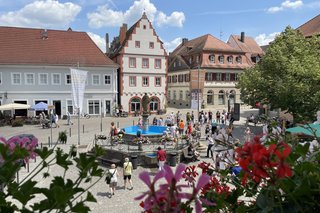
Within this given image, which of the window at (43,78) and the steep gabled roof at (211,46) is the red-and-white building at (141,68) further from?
the steep gabled roof at (211,46)

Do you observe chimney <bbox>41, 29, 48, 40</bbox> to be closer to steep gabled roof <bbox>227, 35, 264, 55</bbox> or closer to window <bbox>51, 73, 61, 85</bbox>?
window <bbox>51, 73, 61, 85</bbox>

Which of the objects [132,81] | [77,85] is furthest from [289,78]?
[132,81]

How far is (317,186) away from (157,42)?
39.8m

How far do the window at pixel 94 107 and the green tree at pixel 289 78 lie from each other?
1943 centimetres

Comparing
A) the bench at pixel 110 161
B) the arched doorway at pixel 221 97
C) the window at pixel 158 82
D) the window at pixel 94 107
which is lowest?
the bench at pixel 110 161

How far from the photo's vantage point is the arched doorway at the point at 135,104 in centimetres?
3951

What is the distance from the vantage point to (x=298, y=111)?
19234mm

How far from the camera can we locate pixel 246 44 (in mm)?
60938

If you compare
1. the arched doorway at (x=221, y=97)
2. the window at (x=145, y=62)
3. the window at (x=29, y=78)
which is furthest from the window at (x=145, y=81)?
the arched doorway at (x=221, y=97)

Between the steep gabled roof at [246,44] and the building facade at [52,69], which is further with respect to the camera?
the steep gabled roof at [246,44]

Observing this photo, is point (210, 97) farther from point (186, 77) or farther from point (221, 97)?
point (186, 77)

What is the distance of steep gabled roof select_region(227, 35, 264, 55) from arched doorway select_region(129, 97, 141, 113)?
2809 centimetres

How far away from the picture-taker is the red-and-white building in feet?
127

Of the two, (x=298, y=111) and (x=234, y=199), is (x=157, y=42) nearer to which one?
(x=298, y=111)
